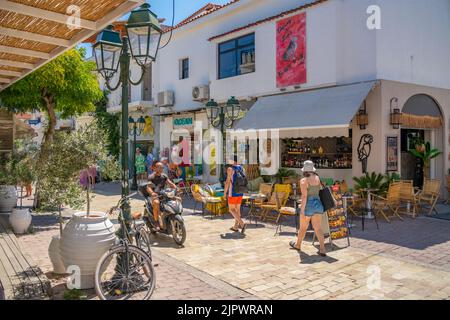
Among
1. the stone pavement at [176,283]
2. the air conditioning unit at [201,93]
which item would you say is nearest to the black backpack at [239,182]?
the stone pavement at [176,283]

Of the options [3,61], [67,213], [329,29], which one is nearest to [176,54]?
[329,29]

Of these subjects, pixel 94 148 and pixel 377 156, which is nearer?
pixel 94 148

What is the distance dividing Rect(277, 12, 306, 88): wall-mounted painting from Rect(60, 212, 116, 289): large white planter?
10.1 m

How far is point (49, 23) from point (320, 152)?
10.7 m

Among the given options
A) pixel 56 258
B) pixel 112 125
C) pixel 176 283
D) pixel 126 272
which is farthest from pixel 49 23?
pixel 112 125

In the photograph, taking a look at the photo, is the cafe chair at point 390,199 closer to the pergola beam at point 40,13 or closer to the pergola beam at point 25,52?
the pergola beam at point 40,13

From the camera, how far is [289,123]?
12.2 meters

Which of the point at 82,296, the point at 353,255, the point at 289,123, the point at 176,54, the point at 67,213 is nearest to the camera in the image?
the point at 82,296

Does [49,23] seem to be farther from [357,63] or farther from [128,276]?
[357,63]

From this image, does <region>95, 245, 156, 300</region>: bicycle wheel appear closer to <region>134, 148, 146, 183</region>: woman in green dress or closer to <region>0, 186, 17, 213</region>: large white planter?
<region>0, 186, 17, 213</region>: large white planter

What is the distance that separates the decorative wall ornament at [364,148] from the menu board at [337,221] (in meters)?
4.65

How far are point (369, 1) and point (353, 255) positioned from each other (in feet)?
28.6

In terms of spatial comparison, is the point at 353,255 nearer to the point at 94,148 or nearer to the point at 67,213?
the point at 94,148

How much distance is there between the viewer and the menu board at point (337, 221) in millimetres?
7570
